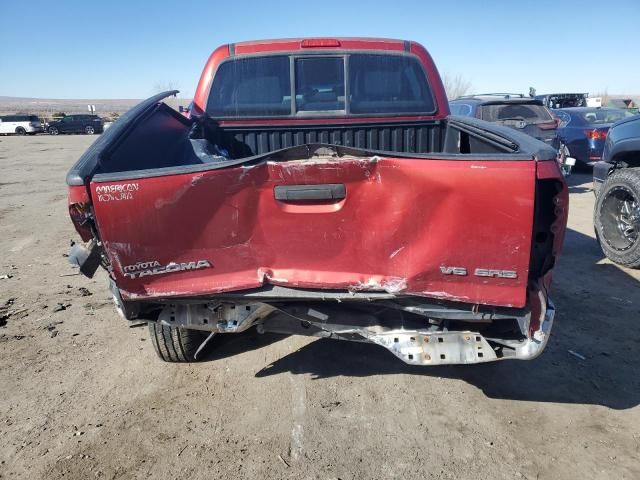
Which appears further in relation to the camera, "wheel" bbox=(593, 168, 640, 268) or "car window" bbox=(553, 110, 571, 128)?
"car window" bbox=(553, 110, 571, 128)

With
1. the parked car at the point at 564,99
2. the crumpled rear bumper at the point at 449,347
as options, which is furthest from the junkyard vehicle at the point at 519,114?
the parked car at the point at 564,99

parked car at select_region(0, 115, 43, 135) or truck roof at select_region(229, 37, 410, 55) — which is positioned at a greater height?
truck roof at select_region(229, 37, 410, 55)

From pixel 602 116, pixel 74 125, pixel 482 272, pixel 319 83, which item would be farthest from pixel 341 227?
pixel 74 125

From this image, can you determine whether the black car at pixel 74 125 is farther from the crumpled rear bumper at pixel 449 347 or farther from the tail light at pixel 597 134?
the crumpled rear bumper at pixel 449 347

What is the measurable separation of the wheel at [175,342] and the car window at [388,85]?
2.27 metres

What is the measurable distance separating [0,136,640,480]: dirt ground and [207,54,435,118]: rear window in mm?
1968

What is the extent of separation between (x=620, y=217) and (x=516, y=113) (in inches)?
189

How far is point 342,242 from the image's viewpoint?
257 cm

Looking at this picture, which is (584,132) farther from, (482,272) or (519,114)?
(482,272)

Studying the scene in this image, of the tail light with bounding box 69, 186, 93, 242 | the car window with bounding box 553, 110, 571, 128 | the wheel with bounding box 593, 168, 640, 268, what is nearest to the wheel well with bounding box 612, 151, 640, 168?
the wheel with bounding box 593, 168, 640, 268

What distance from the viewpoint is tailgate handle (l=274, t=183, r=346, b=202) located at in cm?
248

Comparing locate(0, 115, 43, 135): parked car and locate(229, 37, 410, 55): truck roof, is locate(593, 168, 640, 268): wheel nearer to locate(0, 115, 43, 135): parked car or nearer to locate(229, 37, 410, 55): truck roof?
locate(229, 37, 410, 55): truck roof

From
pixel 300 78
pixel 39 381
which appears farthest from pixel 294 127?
pixel 39 381

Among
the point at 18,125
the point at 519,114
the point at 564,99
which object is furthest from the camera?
the point at 18,125
